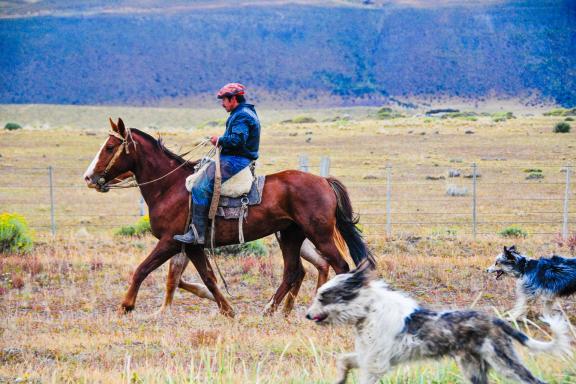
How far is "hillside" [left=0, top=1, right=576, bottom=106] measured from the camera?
362 ft

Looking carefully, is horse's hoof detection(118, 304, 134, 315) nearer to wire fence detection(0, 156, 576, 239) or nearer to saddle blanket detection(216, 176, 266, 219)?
saddle blanket detection(216, 176, 266, 219)

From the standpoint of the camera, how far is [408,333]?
540cm

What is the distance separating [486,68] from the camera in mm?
116438

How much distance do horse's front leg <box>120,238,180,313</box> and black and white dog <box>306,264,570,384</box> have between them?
4.31 m

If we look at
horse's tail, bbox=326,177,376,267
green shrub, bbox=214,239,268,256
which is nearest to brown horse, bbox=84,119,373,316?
horse's tail, bbox=326,177,376,267

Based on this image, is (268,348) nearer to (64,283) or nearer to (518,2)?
(64,283)

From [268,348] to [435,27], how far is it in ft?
419

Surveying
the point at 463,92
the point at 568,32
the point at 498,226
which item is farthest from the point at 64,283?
the point at 568,32

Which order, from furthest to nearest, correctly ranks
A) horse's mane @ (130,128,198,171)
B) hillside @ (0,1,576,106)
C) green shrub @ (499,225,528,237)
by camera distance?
hillside @ (0,1,576,106)
green shrub @ (499,225,528,237)
horse's mane @ (130,128,198,171)

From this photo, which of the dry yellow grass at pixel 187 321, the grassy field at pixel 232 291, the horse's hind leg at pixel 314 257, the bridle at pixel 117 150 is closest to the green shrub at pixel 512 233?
the grassy field at pixel 232 291

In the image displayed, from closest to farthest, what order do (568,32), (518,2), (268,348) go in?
(268,348), (568,32), (518,2)

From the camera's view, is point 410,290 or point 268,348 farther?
point 410,290

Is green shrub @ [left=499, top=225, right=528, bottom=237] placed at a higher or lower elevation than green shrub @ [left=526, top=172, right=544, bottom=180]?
lower

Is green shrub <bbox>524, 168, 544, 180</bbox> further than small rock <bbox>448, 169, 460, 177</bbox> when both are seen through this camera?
No
